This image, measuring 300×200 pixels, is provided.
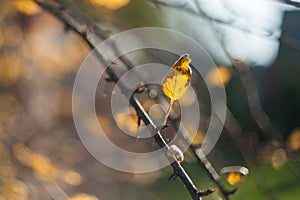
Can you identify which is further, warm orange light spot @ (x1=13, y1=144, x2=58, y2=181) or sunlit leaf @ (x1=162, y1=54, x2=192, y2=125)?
warm orange light spot @ (x1=13, y1=144, x2=58, y2=181)

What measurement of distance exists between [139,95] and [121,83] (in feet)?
2.74

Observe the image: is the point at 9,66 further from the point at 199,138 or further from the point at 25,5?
the point at 199,138

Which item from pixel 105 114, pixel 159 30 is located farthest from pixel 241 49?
pixel 105 114

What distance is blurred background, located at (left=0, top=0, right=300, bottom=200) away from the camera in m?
1.44

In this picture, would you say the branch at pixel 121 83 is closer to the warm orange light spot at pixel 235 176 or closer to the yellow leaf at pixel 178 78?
the yellow leaf at pixel 178 78

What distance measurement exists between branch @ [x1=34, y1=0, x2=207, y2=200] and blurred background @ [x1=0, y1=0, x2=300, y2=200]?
5 cm

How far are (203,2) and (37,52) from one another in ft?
4.15

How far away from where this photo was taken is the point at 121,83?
1.15 meters

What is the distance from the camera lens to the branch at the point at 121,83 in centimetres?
97

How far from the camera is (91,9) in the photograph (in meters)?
1.63

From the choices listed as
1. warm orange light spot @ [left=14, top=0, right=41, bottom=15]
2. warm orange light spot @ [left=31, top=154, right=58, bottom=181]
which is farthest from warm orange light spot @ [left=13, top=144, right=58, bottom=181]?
warm orange light spot @ [left=14, top=0, right=41, bottom=15]

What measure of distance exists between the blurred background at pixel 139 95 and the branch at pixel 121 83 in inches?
1.8

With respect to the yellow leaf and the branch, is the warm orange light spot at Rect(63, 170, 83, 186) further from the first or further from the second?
the yellow leaf

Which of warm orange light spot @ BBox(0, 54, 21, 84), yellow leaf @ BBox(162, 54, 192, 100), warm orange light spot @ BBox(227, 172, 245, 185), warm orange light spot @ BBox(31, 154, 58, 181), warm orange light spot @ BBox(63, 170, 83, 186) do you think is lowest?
warm orange light spot @ BBox(227, 172, 245, 185)
